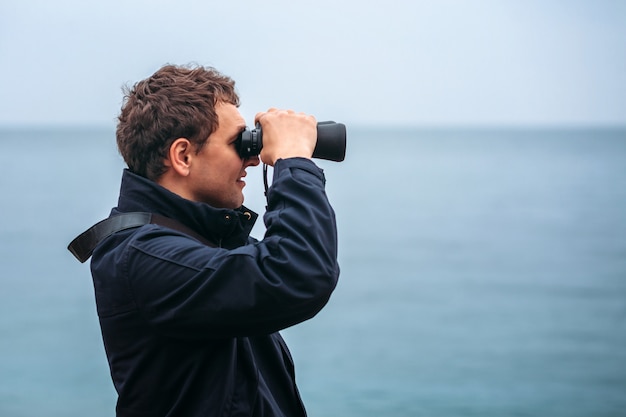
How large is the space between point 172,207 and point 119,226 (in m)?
0.08

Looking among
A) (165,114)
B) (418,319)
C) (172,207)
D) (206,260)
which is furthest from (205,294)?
(418,319)

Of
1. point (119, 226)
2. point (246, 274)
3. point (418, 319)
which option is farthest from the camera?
point (418, 319)

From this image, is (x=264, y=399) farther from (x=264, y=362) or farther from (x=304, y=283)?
(x=304, y=283)

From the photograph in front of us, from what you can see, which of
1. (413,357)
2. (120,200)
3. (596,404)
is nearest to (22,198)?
(413,357)

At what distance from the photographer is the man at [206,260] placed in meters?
1.10

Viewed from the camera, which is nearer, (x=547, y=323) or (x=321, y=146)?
(x=321, y=146)

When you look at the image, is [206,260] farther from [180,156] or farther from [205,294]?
[180,156]

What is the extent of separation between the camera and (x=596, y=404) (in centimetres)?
456

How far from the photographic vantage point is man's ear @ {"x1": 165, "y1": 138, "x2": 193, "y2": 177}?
4.10 feet

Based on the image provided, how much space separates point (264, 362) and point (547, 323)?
5335mm

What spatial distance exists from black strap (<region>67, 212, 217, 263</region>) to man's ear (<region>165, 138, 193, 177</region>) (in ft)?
0.25

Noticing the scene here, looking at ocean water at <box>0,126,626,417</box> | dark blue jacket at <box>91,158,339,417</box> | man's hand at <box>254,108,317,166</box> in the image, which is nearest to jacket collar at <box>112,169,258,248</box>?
dark blue jacket at <box>91,158,339,417</box>

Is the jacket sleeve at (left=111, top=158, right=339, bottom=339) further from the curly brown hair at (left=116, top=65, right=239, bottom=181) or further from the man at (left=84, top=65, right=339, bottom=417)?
the curly brown hair at (left=116, top=65, right=239, bottom=181)

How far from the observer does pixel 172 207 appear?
125 centimetres
